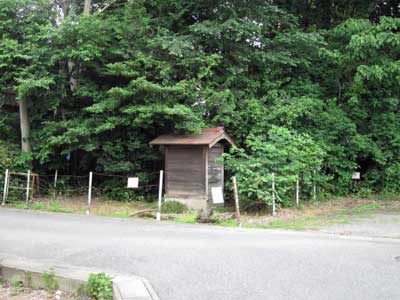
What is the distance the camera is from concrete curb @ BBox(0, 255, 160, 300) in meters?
5.08

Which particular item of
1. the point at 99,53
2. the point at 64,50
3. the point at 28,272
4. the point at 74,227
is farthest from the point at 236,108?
the point at 28,272

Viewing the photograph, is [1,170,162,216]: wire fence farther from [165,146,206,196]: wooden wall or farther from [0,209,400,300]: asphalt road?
[0,209,400,300]: asphalt road

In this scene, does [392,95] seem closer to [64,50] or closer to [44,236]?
[64,50]

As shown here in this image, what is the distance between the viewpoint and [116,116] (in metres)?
15.8

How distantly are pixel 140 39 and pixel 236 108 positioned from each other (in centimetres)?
495

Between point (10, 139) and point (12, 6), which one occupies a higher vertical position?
point (12, 6)

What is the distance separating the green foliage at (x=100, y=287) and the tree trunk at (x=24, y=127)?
45.7 feet

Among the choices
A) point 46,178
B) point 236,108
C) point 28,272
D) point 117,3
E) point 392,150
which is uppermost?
point 117,3

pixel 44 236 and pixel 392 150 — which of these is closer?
pixel 44 236

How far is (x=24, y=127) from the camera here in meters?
17.8

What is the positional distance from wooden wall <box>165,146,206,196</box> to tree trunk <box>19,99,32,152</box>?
700cm

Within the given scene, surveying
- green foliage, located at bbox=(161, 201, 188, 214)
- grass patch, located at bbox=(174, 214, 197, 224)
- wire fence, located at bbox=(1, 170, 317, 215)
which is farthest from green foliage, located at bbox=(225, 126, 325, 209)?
green foliage, located at bbox=(161, 201, 188, 214)

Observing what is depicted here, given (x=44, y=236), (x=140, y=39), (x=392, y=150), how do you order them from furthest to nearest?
(x=392, y=150) → (x=140, y=39) → (x=44, y=236)

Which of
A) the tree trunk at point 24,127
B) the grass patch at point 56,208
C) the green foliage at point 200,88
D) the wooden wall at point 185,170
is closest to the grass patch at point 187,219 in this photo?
the wooden wall at point 185,170
